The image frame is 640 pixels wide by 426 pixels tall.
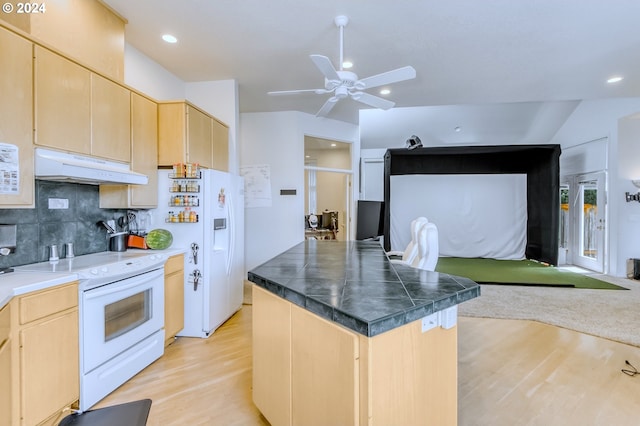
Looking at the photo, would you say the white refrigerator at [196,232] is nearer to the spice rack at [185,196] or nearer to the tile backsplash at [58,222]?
the spice rack at [185,196]

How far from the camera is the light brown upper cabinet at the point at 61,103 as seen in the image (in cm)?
186

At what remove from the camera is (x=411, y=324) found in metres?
1.22

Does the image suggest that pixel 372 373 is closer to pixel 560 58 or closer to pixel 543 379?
pixel 543 379

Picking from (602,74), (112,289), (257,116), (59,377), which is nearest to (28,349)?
(59,377)

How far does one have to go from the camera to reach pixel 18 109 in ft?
5.72

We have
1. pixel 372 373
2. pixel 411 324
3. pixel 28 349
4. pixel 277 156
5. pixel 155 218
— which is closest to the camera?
pixel 372 373

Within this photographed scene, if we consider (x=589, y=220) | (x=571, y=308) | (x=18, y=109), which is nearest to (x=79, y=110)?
(x=18, y=109)

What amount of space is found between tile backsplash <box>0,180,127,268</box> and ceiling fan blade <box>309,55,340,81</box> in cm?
219

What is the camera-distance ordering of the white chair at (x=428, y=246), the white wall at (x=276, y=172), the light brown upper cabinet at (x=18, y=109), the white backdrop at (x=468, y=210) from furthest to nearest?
the white backdrop at (x=468, y=210)
the white wall at (x=276, y=172)
the white chair at (x=428, y=246)
the light brown upper cabinet at (x=18, y=109)

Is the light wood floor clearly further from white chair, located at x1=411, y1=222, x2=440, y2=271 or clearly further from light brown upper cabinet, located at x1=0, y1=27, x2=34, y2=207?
light brown upper cabinet, located at x1=0, y1=27, x2=34, y2=207

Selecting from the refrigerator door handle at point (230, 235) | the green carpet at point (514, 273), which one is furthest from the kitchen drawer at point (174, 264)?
the green carpet at point (514, 273)

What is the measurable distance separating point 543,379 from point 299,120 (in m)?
4.41

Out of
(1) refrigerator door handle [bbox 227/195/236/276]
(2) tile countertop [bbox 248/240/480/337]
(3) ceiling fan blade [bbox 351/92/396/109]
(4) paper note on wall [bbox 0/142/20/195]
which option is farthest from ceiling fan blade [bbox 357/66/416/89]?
(4) paper note on wall [bbox 0/142/20/195]

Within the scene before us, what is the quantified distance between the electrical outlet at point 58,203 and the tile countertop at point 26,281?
529 mm
